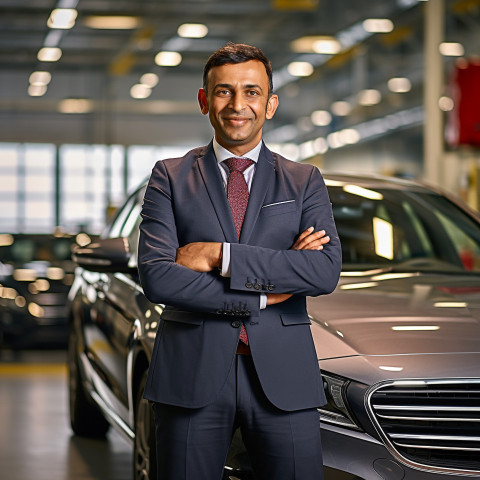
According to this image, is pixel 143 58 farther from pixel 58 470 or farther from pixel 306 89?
pixel 58 470

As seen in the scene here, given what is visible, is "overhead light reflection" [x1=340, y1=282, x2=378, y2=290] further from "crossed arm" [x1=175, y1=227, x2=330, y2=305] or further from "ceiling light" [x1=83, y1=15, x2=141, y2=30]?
"ceiling light" [x1=83, y1=15, x2=141, y2=30]

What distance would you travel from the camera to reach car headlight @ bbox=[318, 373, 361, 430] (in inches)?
130

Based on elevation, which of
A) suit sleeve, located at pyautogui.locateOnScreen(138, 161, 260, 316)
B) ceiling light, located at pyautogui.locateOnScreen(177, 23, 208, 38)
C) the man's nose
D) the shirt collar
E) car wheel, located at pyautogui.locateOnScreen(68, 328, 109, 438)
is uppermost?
ceiling light, located at pyautogui.locateOnScreen(177, 23, 208, 38)

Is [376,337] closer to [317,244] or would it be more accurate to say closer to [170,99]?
[317,244]

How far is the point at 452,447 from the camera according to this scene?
3344 millimetres

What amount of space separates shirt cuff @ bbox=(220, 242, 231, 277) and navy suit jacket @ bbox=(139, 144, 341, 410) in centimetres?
2

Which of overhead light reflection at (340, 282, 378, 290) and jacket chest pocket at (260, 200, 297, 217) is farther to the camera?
overhead light reflection at (340, 282, 378, 290)

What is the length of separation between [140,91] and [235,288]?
31.9 m

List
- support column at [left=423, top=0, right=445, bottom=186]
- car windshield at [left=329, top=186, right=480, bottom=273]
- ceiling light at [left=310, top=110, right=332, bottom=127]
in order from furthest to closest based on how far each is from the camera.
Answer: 1. ceiling light at [left=310, top=110, right=332, bottom=127]
2. support column at [left=423, top=0, right=445, bottom=186]
3. car windshield at [left=329, top=186, right=480, bottom=273]

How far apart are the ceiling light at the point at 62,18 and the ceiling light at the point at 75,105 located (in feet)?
31.5

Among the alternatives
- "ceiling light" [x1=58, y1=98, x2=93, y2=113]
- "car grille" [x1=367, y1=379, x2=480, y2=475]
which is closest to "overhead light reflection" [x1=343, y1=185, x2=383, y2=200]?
"car grille" [x1=367, y1=379, x2=480, y2=475]

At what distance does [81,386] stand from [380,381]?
3296 mm

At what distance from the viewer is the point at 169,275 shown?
2.76m

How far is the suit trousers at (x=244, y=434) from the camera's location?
2689 millimetres
